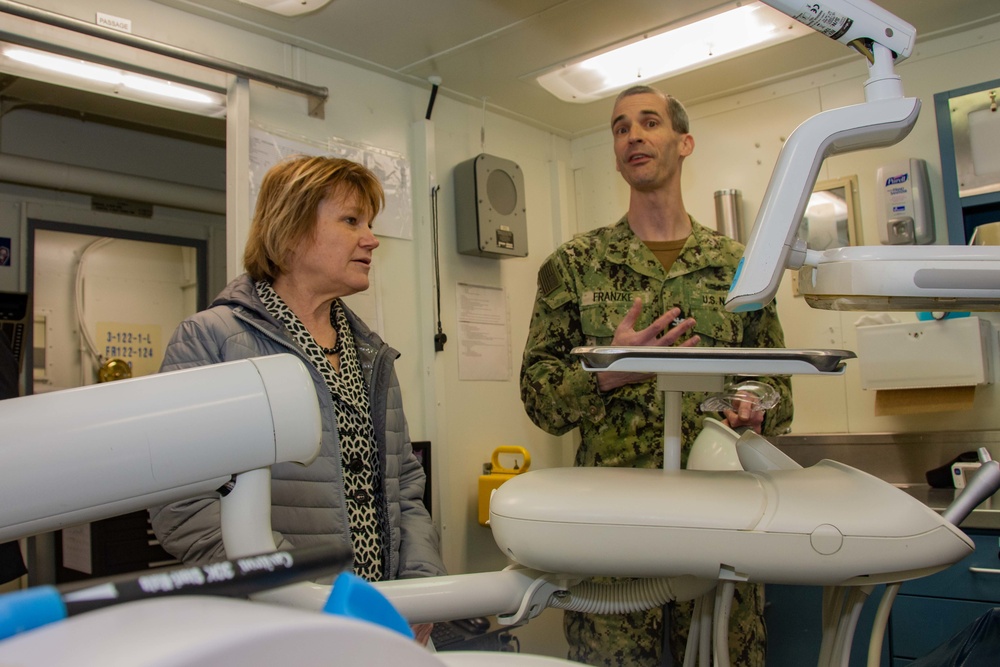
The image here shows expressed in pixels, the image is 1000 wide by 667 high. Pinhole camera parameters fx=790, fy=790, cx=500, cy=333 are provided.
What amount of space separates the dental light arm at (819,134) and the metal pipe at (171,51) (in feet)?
6.22

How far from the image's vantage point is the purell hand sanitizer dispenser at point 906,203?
2.73 meters

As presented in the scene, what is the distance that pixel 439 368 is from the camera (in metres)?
2.97

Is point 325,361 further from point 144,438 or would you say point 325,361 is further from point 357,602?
point 357,602

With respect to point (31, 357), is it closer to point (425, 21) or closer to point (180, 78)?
point (180, 78)

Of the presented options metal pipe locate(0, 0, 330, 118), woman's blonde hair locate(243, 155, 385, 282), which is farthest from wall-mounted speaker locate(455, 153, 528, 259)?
woman's blonde hair locate(243, 155, 385, 282)

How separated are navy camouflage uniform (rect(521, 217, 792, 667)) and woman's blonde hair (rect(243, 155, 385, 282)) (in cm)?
53

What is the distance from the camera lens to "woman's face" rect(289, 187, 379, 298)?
169cm

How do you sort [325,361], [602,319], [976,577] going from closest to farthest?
[325,361] → [602,319] → [976,577]

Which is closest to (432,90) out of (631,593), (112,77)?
(112,77)

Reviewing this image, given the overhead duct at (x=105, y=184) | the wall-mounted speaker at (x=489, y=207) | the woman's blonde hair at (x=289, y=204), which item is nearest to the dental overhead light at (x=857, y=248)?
the woman's blonde hair at (x=289, y=204)

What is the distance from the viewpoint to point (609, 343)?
1773 mm

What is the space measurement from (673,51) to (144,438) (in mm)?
2607

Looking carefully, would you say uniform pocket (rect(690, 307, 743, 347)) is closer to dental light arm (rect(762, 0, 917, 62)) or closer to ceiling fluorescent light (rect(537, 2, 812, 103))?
dental light arm (rect(762, 0, 917, 62))

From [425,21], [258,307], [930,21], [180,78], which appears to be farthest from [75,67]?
[930,21]
